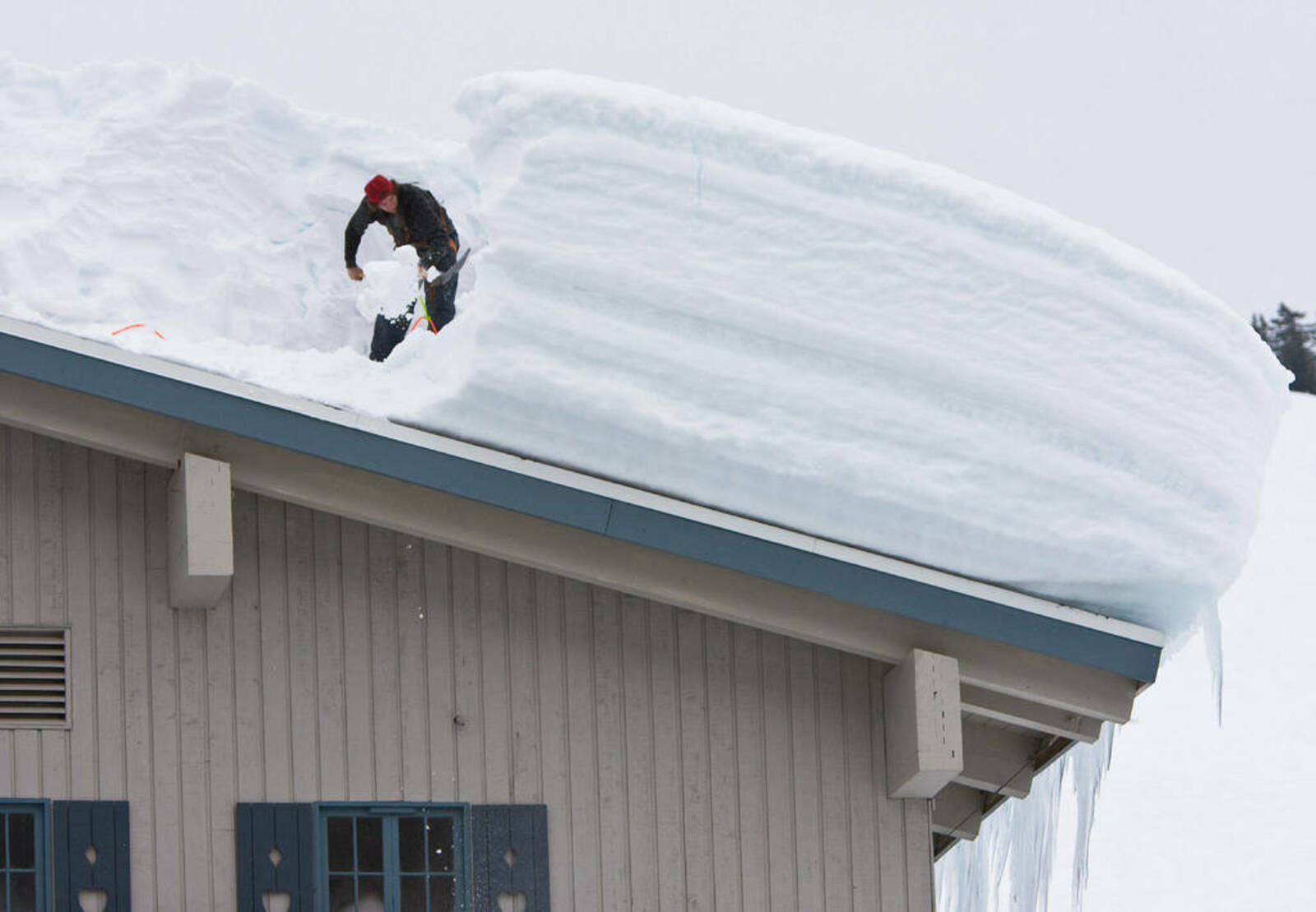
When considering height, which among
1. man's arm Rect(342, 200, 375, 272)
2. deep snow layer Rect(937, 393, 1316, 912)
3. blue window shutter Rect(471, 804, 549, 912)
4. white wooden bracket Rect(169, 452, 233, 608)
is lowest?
blue window shutter Rect(471, 804, 549, 912)

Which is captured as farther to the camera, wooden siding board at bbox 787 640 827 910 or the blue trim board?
wooden siding board at bbox 787 640 827 910

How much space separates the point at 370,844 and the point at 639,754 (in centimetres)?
101

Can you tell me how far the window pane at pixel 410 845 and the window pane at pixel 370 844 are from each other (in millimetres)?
63

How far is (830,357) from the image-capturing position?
7629 mm

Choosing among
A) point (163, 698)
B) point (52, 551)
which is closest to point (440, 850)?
point (163, 698)

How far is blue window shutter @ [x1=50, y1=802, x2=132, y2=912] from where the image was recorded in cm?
770

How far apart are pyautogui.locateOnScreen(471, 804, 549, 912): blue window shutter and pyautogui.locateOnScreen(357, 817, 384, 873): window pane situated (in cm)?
32

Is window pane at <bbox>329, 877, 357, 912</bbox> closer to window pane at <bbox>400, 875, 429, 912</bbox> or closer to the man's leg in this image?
window pane at <bbox>400, 875, 429, 912</bbox>

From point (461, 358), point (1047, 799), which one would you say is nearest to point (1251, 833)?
point (1047, 799)

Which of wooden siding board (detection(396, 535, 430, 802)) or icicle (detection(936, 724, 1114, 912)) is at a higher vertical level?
wooden siding board (detection(396, 535, 430, 802))

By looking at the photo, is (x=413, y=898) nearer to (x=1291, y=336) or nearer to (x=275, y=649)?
(x=275, y=649)

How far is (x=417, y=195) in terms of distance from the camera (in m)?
10.3

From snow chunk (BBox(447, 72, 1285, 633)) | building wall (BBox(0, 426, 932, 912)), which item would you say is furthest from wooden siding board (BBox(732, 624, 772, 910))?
snow chunk (BBox(447, 72, 1285, 633))

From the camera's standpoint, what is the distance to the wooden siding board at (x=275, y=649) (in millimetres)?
7973
